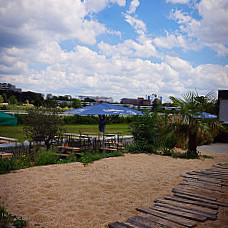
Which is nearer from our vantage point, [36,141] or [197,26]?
[36,141]

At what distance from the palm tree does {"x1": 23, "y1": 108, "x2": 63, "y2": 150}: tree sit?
4.76 m

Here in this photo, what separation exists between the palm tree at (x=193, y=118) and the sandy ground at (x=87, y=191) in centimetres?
188

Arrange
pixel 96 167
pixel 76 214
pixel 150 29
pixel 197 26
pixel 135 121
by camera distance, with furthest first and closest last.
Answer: pixel 150 29 → pixel 197 26 → pixel 135 121 → pixel 96 167 → pixel 76 214

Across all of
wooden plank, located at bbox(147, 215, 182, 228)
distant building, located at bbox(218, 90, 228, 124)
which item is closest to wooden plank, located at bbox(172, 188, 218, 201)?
wooden plank, located at bbox(147, 215, 182, 228)

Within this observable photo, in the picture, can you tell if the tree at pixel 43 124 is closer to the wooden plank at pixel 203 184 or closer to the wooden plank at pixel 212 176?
the wooden plank at pixel 212 176

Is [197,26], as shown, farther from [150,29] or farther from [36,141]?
[36,141]

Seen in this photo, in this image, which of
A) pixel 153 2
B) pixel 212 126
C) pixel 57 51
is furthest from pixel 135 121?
pixel 57 51

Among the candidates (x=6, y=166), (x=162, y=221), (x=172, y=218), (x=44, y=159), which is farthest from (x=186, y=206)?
(x=44, y=159)

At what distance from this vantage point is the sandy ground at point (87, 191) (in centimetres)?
405

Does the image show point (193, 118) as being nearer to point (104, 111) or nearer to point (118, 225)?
point (104, 111)

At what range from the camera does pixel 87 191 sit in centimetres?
537

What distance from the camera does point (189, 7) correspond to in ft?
40.0

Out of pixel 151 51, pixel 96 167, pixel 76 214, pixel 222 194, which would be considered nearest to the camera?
pixel 76 214

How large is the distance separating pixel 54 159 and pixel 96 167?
154 cm
